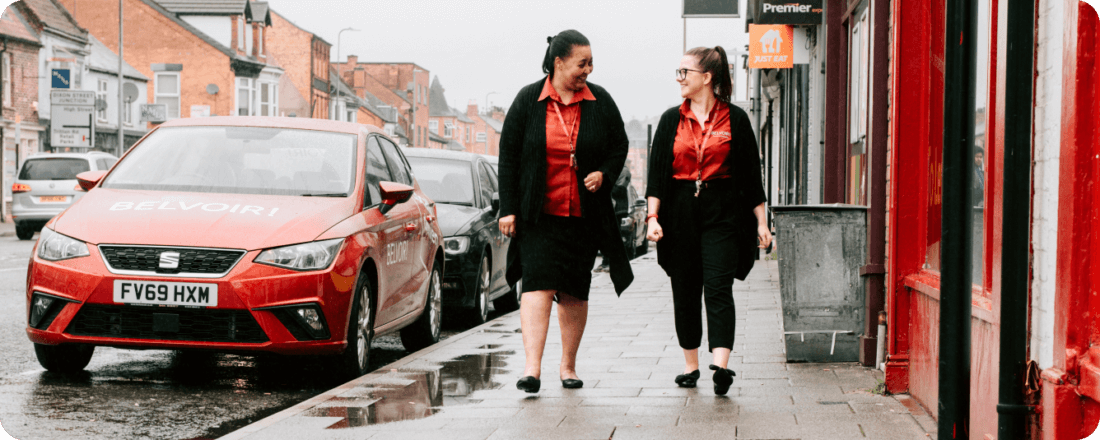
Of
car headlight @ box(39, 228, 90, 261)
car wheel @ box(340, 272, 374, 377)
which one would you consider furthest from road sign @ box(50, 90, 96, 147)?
car wheel @ box(340, 272, 374, 377)

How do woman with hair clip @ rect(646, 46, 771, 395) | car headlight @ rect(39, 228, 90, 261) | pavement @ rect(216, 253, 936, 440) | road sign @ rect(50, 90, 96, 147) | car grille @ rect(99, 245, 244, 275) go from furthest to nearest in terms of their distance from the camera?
1. road sign @ rect(50, 90, 96, 147)
2. car headlight @ rect(39, 228, 90, 261)
3. car grille @ rect(99, 245, 244, 275)
4. woman with hair clip @ rect(646, 46, 771, 395)
5. pavement @ rect(216, 253, 936, 440)

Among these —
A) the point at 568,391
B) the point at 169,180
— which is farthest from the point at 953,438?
the point at 169,180

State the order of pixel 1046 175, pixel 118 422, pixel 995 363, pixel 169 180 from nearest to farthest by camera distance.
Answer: pixel 1046 175
pixel 995 363
pixel 118 422
pixel 169 180

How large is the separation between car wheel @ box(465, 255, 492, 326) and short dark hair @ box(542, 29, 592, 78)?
4.75m

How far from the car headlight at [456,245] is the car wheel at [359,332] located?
3.17m

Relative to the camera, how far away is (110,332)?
6.11 meters

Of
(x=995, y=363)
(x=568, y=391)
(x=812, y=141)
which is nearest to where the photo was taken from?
(x=995, y=363)

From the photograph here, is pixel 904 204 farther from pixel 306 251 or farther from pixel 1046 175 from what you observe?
pixel 306 251

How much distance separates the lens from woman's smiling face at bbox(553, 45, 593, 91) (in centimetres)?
562

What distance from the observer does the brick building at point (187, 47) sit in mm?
56875

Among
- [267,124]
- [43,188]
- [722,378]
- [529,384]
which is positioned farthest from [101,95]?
[722,378]

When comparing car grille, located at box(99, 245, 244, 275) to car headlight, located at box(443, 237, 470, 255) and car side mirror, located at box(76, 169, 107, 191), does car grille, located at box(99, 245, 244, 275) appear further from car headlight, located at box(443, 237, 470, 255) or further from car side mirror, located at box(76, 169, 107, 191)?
car headlight, located at box(443, 237, 470, 255)

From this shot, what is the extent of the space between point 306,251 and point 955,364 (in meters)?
3.89

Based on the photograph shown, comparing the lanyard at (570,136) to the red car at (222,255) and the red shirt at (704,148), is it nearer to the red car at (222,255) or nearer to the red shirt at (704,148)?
the red shirt at (704,148)
